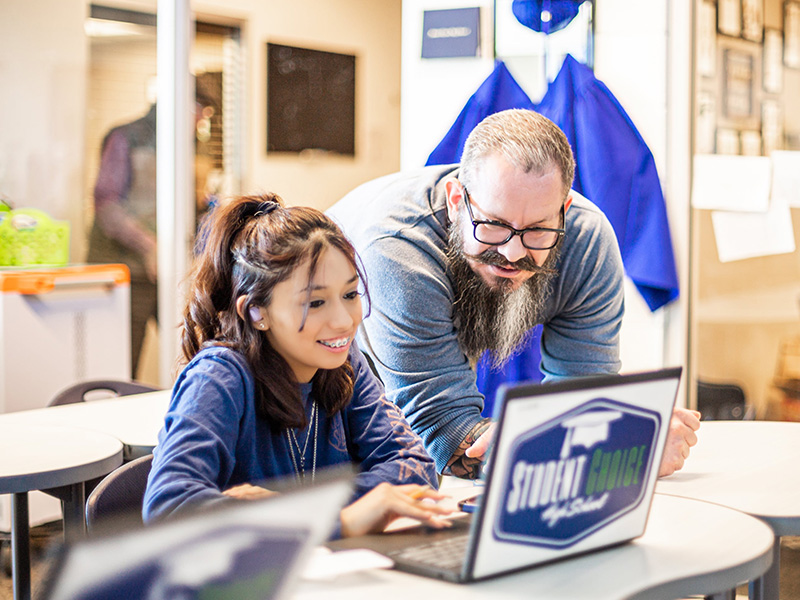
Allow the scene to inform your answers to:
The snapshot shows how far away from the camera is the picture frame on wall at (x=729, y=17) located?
3.29 metres

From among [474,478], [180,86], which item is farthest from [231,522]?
[180,86]

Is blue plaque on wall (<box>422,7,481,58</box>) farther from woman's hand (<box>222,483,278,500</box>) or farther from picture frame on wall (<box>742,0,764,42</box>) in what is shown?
woman's hand (<box>222,483,278,500</box>)

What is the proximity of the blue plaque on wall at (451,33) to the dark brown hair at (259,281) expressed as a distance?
6.07 ft

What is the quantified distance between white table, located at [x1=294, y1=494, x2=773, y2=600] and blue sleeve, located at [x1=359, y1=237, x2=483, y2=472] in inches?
22.1

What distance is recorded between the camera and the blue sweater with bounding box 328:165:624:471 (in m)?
1.72

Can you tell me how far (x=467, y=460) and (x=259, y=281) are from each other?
50 centimetres

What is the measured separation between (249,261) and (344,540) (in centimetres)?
51

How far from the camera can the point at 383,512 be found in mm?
1088

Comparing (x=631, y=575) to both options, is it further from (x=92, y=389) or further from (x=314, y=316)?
(x=92, y=389)

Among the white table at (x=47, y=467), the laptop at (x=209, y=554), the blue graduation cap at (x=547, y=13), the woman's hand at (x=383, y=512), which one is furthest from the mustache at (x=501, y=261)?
the blue graduation cap at (x=547, y=13)

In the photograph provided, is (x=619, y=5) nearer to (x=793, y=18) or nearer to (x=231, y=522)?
(x=793, y=18)

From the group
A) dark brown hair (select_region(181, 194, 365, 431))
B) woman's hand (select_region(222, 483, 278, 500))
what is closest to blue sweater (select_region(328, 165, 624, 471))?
dark brown hair (select_region(181, 194, 365, 431))

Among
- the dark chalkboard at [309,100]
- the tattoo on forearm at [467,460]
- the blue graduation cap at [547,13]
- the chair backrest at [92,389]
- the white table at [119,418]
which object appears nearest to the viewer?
the tattoo on forearm at [467,460]

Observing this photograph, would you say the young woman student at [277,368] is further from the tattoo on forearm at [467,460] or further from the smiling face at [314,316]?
the tattoo on forearm at [467,460]
